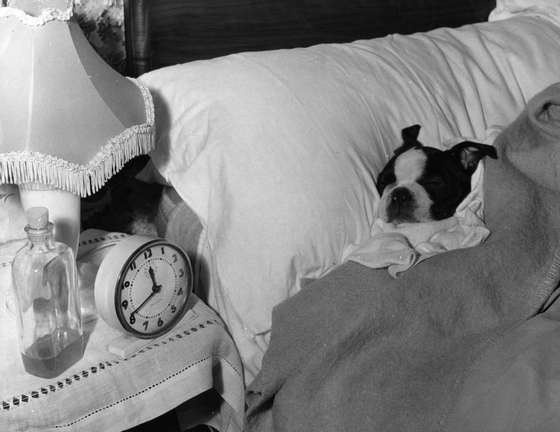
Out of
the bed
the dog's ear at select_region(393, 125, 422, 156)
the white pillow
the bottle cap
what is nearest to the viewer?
the bottle cap

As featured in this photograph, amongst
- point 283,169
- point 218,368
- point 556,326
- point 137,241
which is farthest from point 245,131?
point 556,326

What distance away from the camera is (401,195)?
1281 mm

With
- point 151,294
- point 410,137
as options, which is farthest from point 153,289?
point 410,137

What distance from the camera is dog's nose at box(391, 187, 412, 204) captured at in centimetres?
128

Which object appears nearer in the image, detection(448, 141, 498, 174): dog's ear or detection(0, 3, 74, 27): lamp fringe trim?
detection(0, 3, 74, 27): lamp fringe trim

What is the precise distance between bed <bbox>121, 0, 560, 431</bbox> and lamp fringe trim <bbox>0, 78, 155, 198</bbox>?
0.63 feet

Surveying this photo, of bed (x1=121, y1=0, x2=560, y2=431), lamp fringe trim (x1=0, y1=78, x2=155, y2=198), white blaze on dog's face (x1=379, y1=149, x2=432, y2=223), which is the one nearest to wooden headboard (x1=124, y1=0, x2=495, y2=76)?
bed (x1=121, y1=0, x2=560, y2=431)

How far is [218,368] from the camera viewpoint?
4.12 feet

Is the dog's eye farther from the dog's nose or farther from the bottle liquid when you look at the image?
the bottle liquid

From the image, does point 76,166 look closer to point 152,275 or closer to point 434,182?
point 152,275

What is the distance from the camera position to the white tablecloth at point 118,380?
1016mm

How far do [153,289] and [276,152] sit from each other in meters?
0.30

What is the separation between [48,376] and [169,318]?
0.21 m

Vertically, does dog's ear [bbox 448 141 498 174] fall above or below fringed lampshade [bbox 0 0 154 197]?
below
